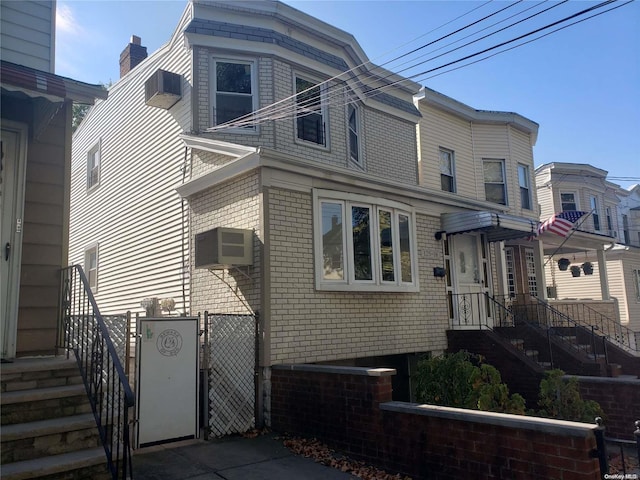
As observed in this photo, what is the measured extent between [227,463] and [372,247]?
15.3 feet

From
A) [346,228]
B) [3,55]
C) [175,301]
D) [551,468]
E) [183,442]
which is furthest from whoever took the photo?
[175,301]

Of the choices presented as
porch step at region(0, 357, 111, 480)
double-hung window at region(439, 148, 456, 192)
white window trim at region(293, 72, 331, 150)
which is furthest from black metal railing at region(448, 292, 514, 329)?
porch step at region(0, 357, 111, 480)

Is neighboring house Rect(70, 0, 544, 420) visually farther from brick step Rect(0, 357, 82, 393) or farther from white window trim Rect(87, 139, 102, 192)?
brick step Rect(0, 357, 82, 393)

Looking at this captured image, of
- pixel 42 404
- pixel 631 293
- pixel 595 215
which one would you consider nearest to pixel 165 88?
pixel 42 404

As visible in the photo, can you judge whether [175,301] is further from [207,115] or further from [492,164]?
[492,164]

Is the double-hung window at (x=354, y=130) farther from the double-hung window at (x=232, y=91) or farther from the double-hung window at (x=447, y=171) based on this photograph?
the double-hung window at (x=447, y=171)

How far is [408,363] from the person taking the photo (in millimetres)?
10766

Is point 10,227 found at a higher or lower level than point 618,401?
higher

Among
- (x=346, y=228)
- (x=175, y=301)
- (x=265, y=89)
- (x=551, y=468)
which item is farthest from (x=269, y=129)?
(x=551, y=468)

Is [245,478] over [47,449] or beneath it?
beneath

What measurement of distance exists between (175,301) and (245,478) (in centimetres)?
537

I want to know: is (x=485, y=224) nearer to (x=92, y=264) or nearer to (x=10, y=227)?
(x=10, y=227)

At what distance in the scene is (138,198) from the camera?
1218 centimetres

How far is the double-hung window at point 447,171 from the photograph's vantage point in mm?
15094
